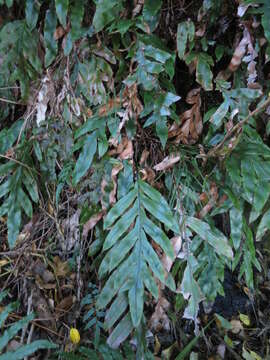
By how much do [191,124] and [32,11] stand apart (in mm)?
631

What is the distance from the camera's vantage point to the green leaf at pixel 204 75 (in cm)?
111

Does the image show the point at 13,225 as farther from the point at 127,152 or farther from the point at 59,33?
the point at 59,33

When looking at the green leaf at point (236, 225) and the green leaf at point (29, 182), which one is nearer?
the green leaf at point (236, 225)

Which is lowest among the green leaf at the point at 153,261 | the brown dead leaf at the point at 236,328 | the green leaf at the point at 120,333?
the brown dead leaf at the point at 236,328

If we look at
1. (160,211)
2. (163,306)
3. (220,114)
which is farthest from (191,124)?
(163,306)

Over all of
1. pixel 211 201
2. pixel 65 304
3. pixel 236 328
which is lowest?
pixel 236 328

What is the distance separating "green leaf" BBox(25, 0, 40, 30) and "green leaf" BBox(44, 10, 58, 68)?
0.03m

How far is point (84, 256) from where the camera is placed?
52.1 inches

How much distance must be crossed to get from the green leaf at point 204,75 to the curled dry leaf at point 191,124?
9 cm

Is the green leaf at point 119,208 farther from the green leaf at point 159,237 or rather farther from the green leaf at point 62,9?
the green leaf at point 62,9

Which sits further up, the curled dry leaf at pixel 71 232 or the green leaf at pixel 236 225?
the green leaf at pixel 236 225

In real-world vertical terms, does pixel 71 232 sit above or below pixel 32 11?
below

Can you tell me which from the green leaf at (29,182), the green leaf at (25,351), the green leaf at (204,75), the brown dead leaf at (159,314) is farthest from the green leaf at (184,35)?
the green leaf at (25,351)

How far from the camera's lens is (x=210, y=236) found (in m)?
1.02
